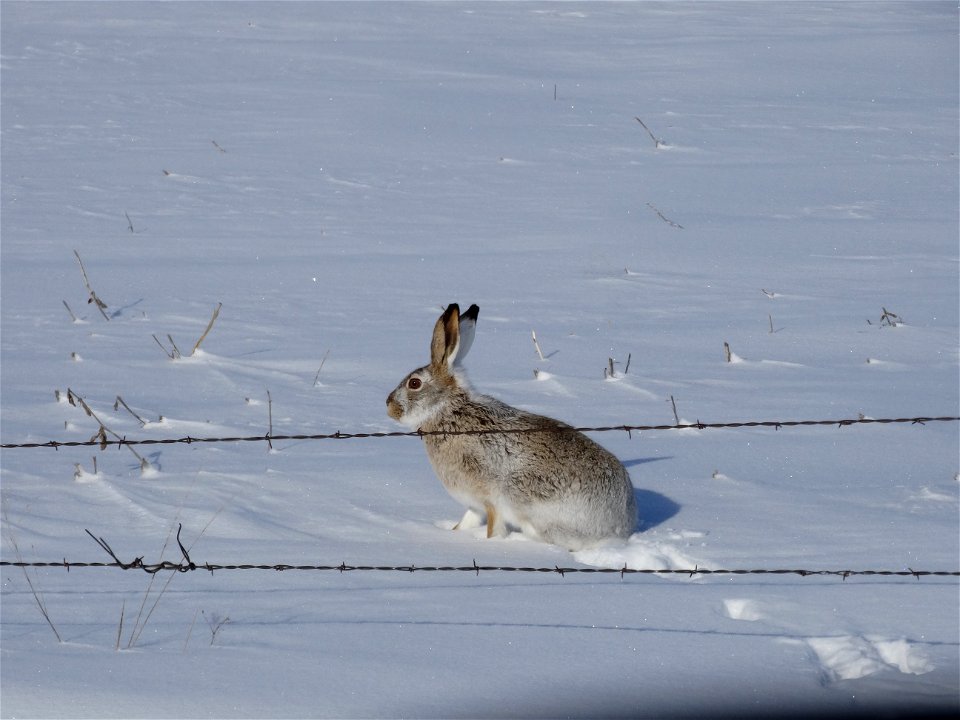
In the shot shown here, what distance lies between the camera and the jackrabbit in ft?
15.4

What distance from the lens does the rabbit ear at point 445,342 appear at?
202 inches

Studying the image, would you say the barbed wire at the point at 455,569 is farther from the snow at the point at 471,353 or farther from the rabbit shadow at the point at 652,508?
the rabbit shadow at the point at 652,508

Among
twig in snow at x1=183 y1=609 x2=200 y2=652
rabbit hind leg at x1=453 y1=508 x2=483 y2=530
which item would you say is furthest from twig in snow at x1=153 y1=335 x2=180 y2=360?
twig in snow at x1=183 y1=609 x2=200 y2=652

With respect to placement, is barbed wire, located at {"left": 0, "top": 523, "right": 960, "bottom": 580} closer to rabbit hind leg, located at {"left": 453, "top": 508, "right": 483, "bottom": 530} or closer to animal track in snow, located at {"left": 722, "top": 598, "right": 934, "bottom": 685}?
animal track in snow, located at {"left": 722, "top": 598, "right": 934, "bottom": 685}

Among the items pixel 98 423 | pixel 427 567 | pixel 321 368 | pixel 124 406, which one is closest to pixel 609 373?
pixel 321 368

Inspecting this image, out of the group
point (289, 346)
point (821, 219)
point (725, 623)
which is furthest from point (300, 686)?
point (821, 219)

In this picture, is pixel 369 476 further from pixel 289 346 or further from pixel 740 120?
pixel 740 120

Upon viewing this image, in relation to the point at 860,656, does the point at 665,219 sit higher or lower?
higher

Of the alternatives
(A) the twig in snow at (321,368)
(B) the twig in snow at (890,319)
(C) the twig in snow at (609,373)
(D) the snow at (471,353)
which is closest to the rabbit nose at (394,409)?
(D) the snow at (471,353)

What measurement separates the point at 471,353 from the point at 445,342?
8.30 feet

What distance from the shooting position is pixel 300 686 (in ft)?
10.5

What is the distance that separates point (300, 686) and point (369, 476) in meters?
2.38

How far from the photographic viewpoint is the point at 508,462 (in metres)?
4.89

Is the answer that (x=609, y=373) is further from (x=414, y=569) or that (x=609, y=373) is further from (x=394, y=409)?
(x=414, y=569)
